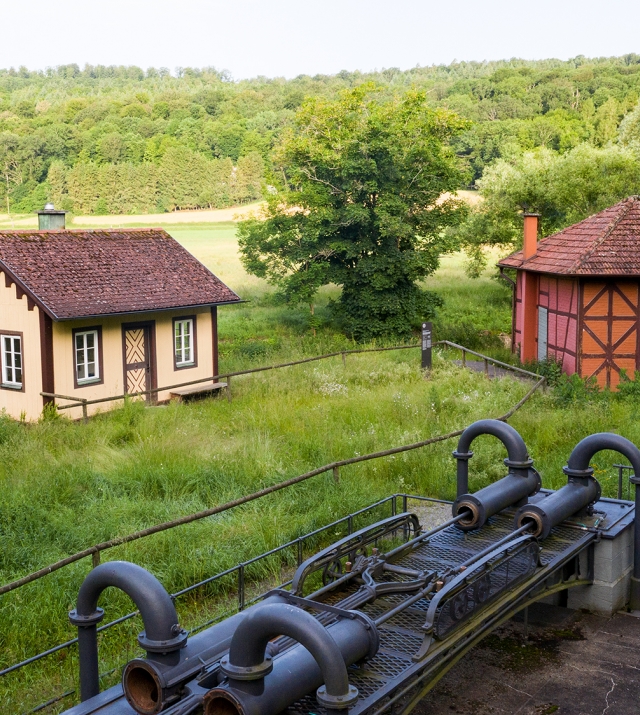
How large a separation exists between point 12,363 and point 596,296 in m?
13.9

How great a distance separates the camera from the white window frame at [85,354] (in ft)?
62.6

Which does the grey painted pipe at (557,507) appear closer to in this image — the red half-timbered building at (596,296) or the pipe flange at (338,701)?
the pipe flange at (338,701)

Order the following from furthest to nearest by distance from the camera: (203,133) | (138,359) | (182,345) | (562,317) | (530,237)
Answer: (203,133)
(530,237)
(562,317)
(182,345)
(138,359)

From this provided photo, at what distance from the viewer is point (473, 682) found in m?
7.26

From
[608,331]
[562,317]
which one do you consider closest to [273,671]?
[608,331]

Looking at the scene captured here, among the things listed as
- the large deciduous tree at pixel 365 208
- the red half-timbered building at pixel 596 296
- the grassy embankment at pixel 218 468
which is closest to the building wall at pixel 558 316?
the red half-timbered building at pixel 596 296

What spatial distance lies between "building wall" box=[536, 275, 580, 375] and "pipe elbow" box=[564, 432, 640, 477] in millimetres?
13051

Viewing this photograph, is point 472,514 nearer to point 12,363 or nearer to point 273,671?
point 273,671

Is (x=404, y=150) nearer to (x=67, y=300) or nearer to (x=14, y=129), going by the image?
(x=67, y=300)

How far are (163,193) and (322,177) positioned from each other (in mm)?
42020

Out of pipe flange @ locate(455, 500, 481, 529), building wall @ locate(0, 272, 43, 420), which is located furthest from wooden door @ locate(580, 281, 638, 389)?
pipe flange @ locate(455, 500, 481, 529)

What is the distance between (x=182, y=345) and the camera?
71.1 feet

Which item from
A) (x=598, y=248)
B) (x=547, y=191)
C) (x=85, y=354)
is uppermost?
(x=547, y=191)

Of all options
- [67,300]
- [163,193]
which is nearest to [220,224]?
[163,193]
